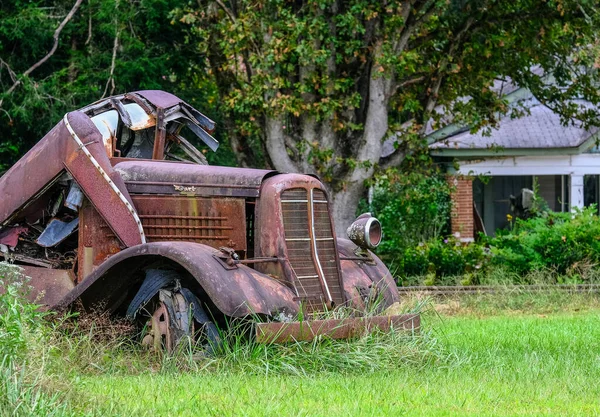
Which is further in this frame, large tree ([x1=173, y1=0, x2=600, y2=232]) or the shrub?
the shrub

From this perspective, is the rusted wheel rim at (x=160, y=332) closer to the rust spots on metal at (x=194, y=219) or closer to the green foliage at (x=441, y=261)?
the rust spots on metal at (x=194, y=219)

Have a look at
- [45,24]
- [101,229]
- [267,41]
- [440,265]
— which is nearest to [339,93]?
[267,41]

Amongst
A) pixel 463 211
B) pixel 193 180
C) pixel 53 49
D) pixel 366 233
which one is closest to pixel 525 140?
pixel 463 211

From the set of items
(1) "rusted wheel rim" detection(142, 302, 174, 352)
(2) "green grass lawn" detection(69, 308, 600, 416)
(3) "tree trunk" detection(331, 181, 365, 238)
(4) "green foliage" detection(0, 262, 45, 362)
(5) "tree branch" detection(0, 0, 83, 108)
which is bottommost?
(2) "green grass lawn" detection(69, 308, 600, 416)

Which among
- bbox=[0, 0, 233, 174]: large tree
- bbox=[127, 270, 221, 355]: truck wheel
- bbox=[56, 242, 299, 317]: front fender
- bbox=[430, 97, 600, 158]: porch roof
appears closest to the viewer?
bbox=[56, 242, 299, 317]: front fender

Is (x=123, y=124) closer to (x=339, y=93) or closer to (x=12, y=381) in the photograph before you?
(x=12, y=381)

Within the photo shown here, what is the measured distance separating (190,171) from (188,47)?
424 inches

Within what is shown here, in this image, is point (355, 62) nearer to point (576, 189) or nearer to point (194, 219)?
point (194, 219)

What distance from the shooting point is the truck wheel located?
8500 millimetres

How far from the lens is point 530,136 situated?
81.4 ft

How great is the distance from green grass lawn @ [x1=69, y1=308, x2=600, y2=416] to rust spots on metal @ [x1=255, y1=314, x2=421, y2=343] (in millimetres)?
322

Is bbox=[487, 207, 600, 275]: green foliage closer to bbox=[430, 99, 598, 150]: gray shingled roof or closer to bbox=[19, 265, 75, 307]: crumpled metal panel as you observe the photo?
bbox=[430, 99, 598, 150]: gray shingled roof

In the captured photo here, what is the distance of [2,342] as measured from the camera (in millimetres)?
6297

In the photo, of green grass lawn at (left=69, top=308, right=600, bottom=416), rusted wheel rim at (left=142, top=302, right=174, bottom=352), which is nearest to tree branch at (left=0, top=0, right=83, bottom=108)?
rusted wheel rim at (left=142, top=302, right=174, bottom=352)
